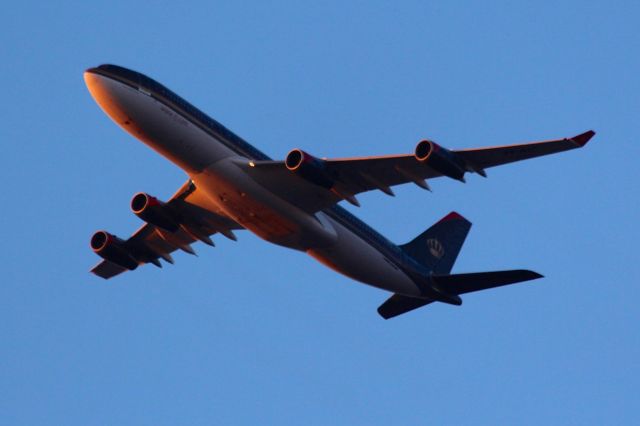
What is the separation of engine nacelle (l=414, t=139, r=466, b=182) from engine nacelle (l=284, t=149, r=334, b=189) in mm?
4408

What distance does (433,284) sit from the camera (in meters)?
56.8

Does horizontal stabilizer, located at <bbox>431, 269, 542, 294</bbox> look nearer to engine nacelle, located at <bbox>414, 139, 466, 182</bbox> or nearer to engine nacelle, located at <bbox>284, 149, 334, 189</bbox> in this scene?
engine nacelle, located at <bbox>414, 139, 466, 182</bbox>

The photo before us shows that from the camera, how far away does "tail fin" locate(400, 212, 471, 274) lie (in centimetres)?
5934

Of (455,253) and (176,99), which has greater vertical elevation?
(455,253)

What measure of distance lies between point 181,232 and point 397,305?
11362 mm

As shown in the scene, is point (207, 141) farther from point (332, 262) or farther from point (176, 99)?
point (332, 262)

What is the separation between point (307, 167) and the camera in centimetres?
4831

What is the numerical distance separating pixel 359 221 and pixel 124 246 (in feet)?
40.3

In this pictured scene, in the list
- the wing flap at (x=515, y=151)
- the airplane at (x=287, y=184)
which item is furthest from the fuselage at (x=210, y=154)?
the wing flap at (x=515, y=151)

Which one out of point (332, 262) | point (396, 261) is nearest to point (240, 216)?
point (332, 262)

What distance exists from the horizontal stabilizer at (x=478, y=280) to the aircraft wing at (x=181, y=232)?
1018cm

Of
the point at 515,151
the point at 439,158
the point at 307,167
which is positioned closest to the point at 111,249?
the point at 307,167

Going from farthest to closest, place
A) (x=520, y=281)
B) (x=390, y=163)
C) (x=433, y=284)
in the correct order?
(x=433, y=284), (x=520, y=281), (x=390, y=163)

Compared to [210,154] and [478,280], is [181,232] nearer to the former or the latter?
[210,154]
